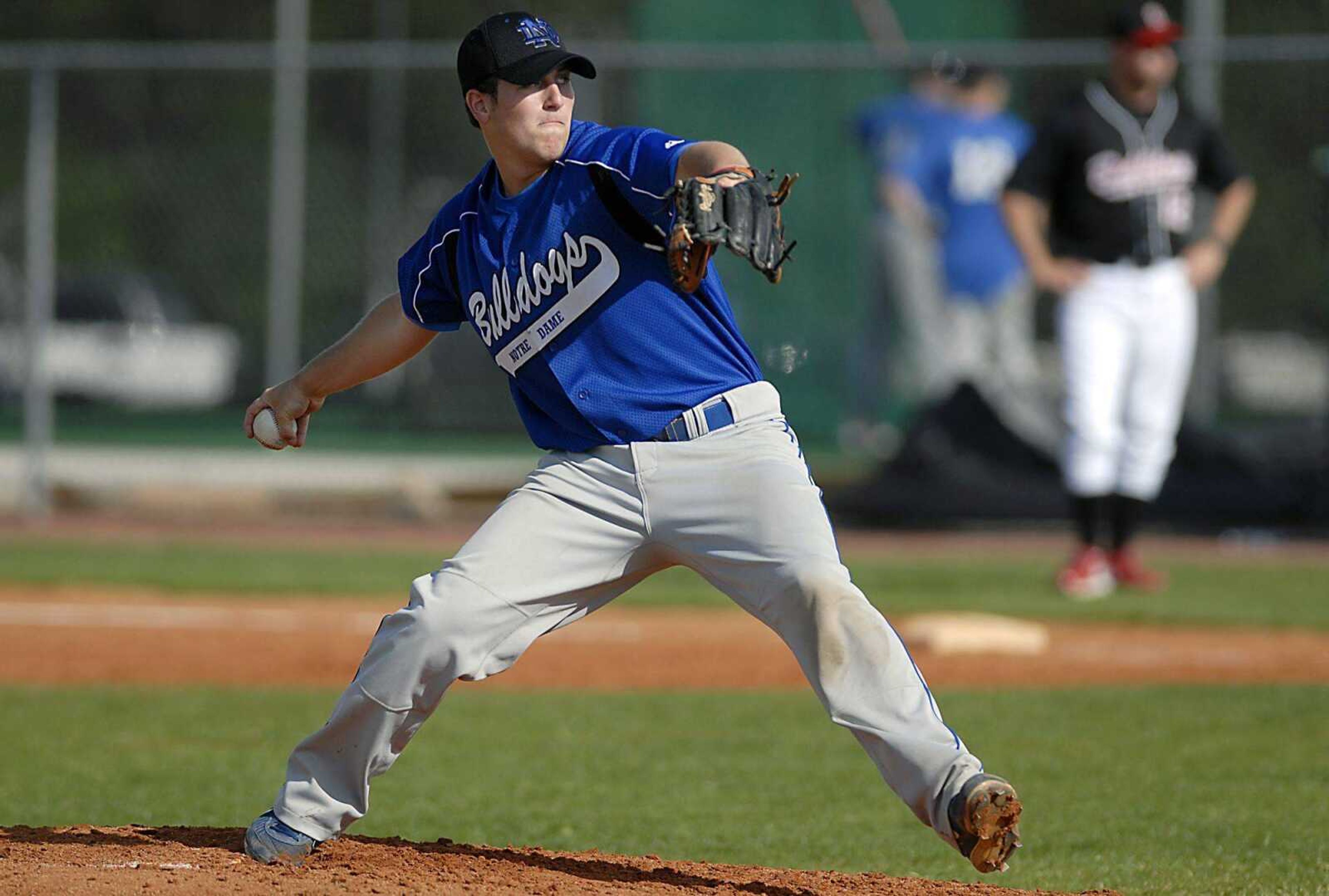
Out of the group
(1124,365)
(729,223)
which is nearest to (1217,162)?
(1124,365)

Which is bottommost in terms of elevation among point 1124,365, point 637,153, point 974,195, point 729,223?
point 1124,365

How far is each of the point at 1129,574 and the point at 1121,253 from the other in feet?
5.24

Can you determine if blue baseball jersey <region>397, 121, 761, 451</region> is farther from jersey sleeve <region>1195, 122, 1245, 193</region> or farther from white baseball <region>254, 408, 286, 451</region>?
jersey sleeve <region>1195, 122, 1245, 193</region>

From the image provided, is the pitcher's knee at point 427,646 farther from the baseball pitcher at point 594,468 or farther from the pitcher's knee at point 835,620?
the pitcher's knee at point 835,620

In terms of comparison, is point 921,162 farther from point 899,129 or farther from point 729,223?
point 729,223

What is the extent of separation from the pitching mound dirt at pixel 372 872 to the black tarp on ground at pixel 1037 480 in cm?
773

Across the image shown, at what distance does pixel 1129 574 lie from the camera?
344 inches

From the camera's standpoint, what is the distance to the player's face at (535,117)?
3.59 metres

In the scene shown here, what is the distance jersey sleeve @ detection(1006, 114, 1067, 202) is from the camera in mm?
8547

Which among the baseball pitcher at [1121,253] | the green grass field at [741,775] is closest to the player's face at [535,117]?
the green grass field at [741,775]

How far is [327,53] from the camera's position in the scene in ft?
42.2

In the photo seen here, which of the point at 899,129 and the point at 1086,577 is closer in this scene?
the point at 1086,577

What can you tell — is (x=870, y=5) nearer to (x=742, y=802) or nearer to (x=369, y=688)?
(x=742, y=802)

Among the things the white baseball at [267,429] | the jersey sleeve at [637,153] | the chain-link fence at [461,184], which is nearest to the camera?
the jersey sleeve at [637,153]
